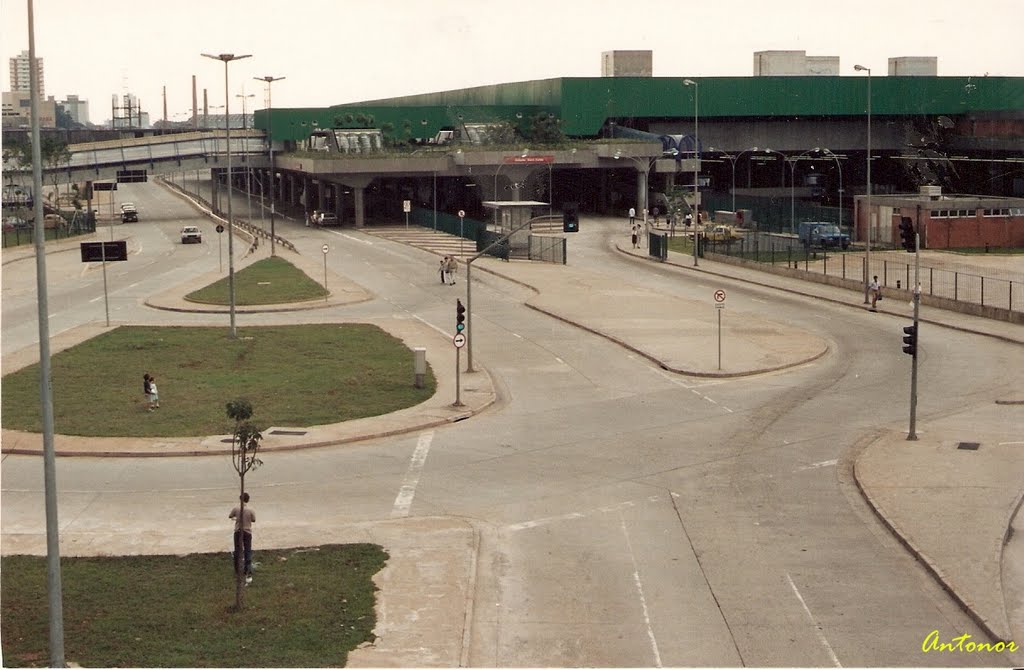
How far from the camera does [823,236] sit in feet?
300

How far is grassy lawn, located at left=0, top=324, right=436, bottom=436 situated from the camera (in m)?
37.9

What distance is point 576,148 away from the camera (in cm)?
12344

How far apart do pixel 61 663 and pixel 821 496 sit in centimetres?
1787

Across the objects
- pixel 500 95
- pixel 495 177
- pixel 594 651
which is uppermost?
pixel 500 95

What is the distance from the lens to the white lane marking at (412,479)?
29.1m

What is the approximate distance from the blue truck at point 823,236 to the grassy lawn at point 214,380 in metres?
43.3

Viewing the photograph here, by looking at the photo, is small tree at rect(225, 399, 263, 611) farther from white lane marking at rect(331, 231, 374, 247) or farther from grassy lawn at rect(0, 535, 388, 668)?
white lane marking at rect(331, 231, 374, 247)

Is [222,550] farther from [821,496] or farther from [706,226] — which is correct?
[706,226]

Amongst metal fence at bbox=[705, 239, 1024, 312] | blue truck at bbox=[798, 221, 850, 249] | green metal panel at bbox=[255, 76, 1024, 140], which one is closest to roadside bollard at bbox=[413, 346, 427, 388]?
metal fence at bbox=[705, 239, 1024, 312]

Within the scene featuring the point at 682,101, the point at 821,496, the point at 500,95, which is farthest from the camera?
the point at 500,95

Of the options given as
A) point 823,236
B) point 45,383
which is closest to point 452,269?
point 823,236

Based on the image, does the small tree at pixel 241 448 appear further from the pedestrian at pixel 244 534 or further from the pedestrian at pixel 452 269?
the pedestrian at pixel 452 269

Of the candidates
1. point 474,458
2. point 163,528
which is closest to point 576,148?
point 474,458

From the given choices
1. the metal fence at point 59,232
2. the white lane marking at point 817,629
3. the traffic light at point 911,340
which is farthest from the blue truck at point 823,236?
the white lane marking at point 817,629
